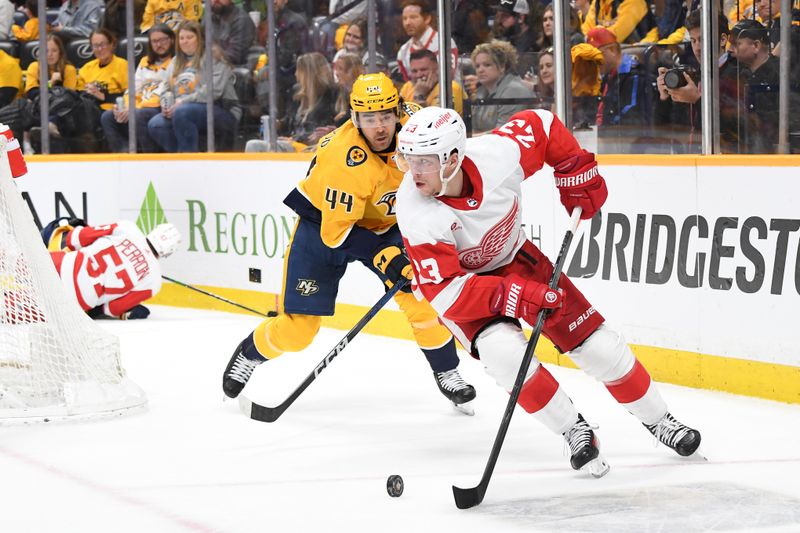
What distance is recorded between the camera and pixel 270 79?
7.41 meters

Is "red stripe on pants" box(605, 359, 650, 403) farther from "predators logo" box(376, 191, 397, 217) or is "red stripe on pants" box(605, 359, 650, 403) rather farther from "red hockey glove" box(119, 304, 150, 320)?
"red hockey glove" box(119, 304, 150, 320)

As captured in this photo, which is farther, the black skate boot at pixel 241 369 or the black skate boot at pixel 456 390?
the black skate boot at pixel 241 369

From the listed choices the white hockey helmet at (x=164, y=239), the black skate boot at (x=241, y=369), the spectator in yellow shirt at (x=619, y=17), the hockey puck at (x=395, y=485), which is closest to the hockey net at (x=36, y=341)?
the black skate boot at (x=241, y=369)

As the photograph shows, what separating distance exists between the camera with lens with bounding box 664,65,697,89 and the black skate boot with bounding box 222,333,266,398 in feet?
6.33

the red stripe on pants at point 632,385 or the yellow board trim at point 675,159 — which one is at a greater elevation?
the yellow board trim at point 675,159

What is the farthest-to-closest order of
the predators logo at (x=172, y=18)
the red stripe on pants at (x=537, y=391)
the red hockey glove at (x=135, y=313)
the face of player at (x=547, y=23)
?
the predators logo at (x=172, y=18)
the red hockey glove at (x=135, y=313)
the face of player at (x=547, y=23)
the red stripe on pants at (x=537, y=391)

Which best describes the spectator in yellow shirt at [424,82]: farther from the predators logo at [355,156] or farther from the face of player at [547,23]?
the predators logo at [355,156]

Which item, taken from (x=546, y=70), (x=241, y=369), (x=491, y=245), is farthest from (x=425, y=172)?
(x=546, y=70)

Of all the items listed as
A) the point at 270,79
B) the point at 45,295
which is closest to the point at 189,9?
the point at 270,79

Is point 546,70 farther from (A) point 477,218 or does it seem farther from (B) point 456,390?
(A) point 477,218

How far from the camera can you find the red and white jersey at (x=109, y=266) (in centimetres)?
720

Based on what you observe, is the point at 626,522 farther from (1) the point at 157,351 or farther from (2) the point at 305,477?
(1) the point at 157,351

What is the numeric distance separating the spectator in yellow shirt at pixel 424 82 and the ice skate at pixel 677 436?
2873 millimetres

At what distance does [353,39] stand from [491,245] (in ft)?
10.9
